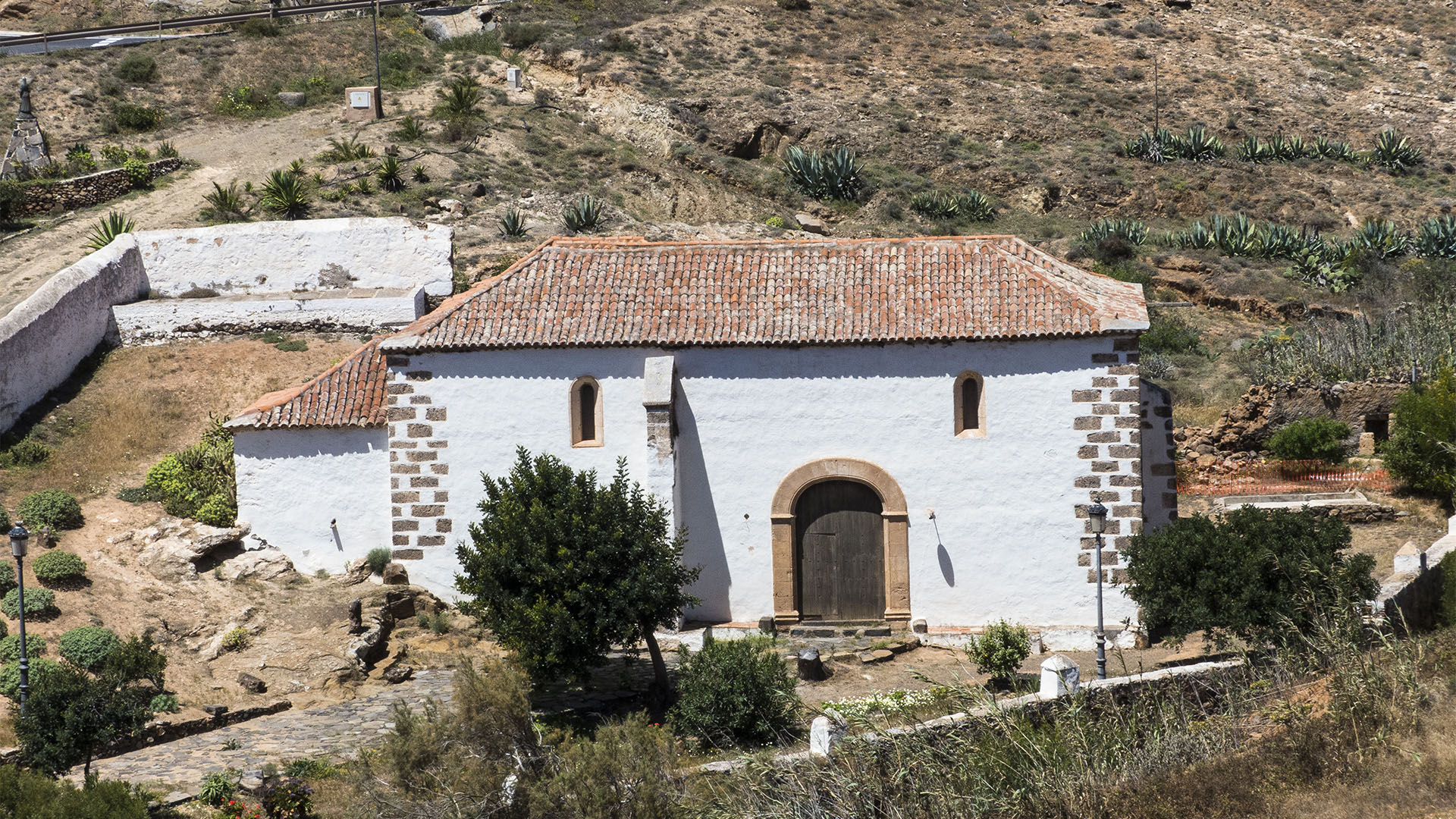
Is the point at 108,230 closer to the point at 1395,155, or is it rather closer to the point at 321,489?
the point at 321,489

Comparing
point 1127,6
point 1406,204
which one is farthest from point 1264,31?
point 1406,204

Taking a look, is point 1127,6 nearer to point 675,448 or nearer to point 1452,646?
point 675,448

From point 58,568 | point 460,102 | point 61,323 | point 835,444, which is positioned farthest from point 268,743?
point 460,102

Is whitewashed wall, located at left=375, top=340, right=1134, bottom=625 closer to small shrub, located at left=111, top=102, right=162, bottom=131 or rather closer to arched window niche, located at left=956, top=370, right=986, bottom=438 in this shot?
arched window niche, located at left=956, top=370, right=986, bottom=438

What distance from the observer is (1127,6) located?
60688mm

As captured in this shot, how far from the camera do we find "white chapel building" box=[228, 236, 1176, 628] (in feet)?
66.9

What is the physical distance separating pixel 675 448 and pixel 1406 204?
111 feet

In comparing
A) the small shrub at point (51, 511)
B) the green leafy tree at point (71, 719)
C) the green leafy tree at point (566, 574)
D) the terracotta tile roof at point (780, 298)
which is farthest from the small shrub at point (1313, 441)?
the small shrub at point (51, 511)

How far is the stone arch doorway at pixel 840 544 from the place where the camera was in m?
20.7

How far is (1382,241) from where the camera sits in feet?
131

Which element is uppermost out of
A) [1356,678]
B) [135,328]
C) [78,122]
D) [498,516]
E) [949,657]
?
[78,122]

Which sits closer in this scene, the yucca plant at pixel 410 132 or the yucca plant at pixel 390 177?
the yucca plant at pixel 390 177

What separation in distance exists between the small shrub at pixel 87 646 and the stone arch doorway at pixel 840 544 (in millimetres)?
9236

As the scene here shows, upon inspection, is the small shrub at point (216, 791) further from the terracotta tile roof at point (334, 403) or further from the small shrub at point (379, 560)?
the terracotta tile roof at point (334, 403)
